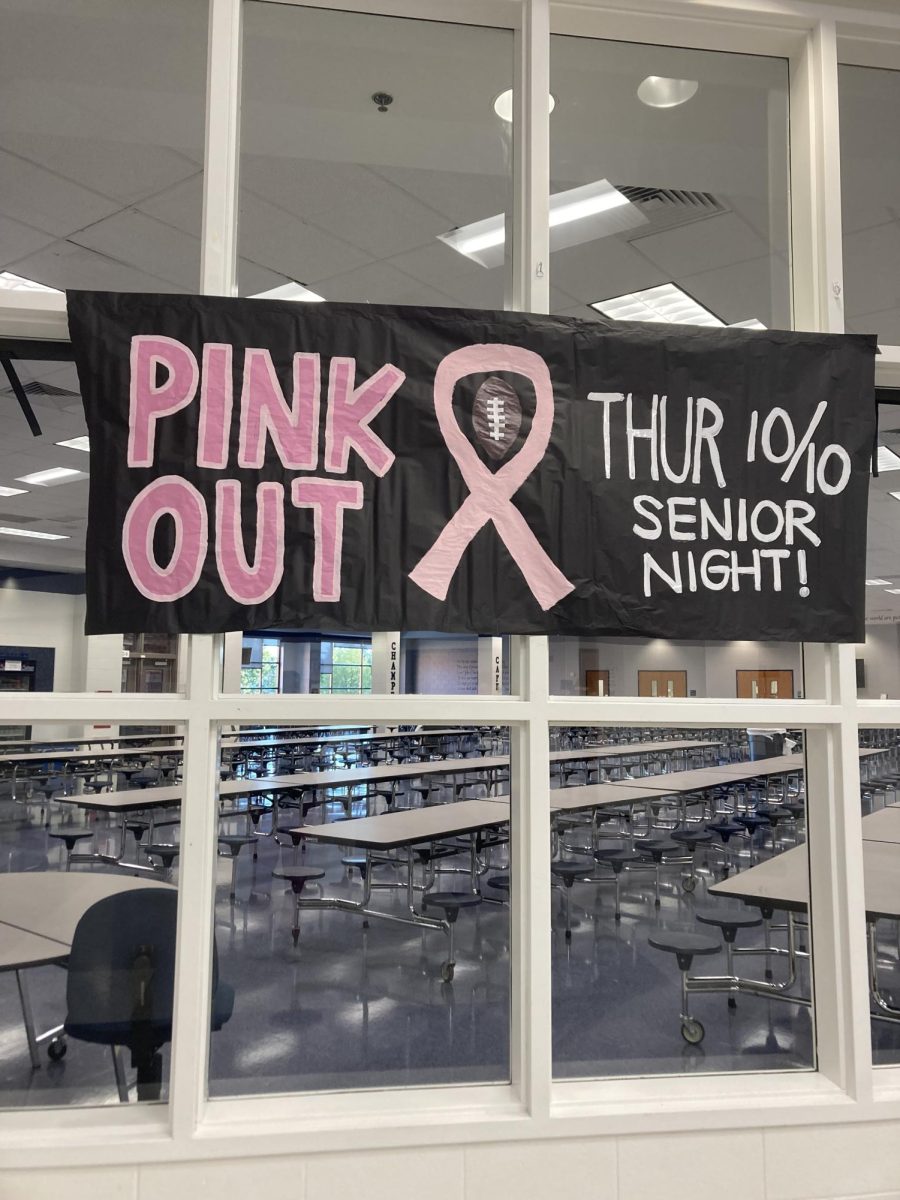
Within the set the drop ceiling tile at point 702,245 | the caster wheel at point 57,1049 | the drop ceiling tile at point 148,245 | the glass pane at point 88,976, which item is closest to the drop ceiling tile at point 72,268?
the drop ceiling tile at point 148,245

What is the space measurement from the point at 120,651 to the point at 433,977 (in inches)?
57.3

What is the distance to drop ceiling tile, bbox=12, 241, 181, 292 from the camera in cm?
222

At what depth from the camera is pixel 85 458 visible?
159 cm

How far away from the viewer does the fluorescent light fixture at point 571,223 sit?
6.05 feet

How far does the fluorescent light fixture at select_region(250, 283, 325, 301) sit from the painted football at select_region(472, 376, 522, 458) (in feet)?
1.26

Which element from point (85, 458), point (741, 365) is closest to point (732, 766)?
point (741, 365)

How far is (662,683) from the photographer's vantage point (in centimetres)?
171

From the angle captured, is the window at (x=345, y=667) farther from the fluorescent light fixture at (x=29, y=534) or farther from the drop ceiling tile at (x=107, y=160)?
the drop ceiling tile at (x=107, y=160)

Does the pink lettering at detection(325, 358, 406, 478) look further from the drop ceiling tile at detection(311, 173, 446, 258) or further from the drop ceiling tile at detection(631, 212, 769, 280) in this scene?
the drop ceiling tile at detection(631, 212, 769, 280)

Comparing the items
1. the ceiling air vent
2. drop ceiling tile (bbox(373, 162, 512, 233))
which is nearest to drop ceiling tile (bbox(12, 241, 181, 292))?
drop ceiling tile (bbox(373, 162, 512, 233))

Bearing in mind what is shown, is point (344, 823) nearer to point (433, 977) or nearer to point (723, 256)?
point (433, 977)

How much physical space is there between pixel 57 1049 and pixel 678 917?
1.80 metres

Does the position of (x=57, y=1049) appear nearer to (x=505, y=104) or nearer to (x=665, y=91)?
(x=505, y=104)

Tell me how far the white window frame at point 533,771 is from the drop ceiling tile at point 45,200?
4.35 ft
